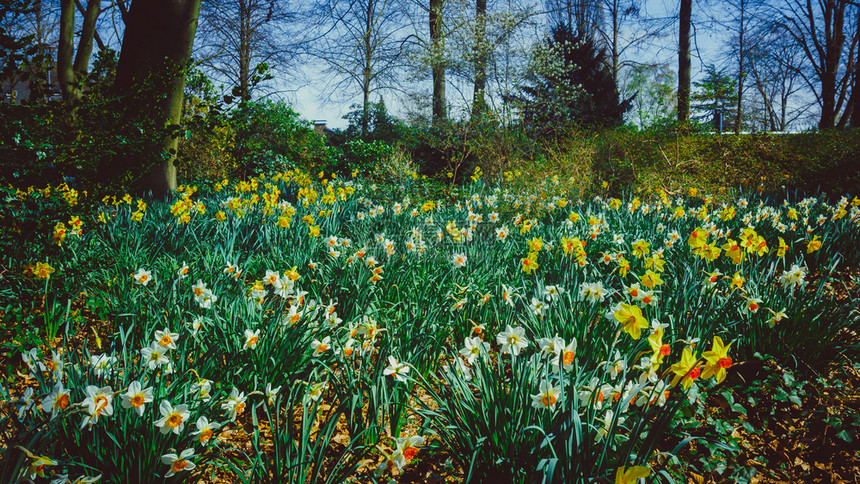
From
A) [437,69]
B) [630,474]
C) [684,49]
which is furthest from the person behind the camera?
[437,69]

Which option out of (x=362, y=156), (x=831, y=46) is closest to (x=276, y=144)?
(x=362, y=156)

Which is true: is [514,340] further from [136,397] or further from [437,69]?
[437,69]

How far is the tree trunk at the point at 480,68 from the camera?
392 inches

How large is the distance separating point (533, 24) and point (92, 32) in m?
11.2

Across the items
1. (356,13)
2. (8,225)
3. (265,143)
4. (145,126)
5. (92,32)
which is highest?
(356,13)

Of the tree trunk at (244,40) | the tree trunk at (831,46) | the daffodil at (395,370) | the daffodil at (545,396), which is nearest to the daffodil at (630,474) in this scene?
the daffodil at (545,396)

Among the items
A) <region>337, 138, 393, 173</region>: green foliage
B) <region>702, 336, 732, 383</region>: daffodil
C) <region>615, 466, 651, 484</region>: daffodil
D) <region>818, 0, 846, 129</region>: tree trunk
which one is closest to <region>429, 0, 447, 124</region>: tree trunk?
<region>337, 138, 393, 173</region>: green foliage

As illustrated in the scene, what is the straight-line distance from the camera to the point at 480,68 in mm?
11133

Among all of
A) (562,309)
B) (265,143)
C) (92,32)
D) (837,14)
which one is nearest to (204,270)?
(562,309)

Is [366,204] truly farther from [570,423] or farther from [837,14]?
[837,14]

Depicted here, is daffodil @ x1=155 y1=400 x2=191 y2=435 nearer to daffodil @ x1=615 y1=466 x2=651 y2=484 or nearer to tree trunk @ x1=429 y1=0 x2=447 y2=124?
daffodil @ x1=615 y1=466 x2=651 y2=484

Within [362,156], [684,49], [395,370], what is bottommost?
[395,370]

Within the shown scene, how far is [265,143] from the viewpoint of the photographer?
10.3 m

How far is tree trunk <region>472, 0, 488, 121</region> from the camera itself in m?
9.95
